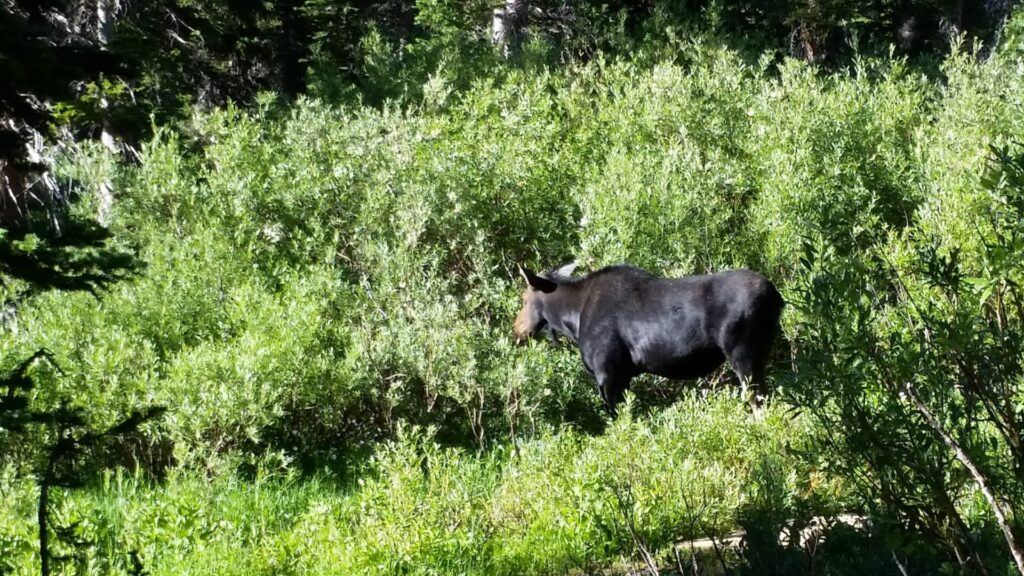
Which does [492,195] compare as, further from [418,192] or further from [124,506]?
[124,506]

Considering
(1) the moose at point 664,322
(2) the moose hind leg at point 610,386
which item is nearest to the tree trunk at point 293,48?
(1) the moose at point 664,322

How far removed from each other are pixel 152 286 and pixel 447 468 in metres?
5.83

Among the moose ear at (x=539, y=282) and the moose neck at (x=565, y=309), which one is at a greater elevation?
the moose ear at (x=539, y=282)

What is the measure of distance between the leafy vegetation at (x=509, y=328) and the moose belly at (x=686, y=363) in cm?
50

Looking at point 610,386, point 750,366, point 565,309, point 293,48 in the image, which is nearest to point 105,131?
point 293,48

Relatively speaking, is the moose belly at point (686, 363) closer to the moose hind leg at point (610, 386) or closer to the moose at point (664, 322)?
the moose at point (664, 322)

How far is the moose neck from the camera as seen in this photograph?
10594mm

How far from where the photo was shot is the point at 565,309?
10.7 m

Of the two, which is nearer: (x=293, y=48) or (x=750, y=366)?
(x=750, y=366)

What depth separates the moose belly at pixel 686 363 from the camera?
984 cm

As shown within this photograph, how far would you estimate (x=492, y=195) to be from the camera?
44.7 feet

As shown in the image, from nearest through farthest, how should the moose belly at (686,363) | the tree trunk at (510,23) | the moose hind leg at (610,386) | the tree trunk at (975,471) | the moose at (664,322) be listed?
the tree trunk at (975,471) < the moose at (664,322) < the moose belly at (686,363) < the moose hind leg at (610,386) < the tree trunk at (510,23)

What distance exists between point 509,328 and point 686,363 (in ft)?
8.83

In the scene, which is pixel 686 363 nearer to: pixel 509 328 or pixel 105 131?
pixel 509 328
